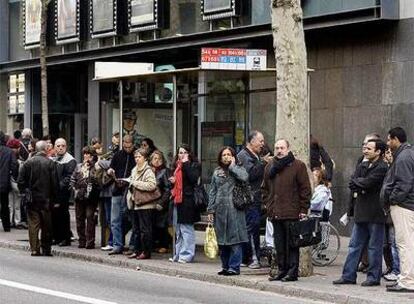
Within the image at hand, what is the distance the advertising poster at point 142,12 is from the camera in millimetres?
24542

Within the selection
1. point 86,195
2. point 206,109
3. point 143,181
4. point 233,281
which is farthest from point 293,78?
point 86,195

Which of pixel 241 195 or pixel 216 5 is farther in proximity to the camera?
pixel 216 5

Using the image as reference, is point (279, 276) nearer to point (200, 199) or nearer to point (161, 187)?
point (200, 199)

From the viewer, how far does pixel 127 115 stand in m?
18.8

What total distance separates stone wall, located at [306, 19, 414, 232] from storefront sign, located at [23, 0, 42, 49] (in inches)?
465

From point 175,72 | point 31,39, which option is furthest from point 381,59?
point 31,39

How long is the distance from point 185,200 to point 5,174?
21.3 feet

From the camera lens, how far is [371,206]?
1260cm

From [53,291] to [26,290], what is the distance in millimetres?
364

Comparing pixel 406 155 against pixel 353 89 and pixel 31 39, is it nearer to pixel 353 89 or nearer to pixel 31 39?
pixel 353 89

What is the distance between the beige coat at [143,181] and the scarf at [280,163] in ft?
9.82

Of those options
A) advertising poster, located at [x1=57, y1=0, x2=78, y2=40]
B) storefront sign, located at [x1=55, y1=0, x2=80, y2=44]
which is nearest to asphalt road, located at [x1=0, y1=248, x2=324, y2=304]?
storefront sign, located at [x1=55, y1=0, x2=80, y2=44]

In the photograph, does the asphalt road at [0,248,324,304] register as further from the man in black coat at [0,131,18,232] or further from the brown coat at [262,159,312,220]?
the man in black coat at [0,131,18,232]

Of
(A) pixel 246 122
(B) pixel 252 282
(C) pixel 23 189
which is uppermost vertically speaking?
Answer: (A) pixel 246 122
